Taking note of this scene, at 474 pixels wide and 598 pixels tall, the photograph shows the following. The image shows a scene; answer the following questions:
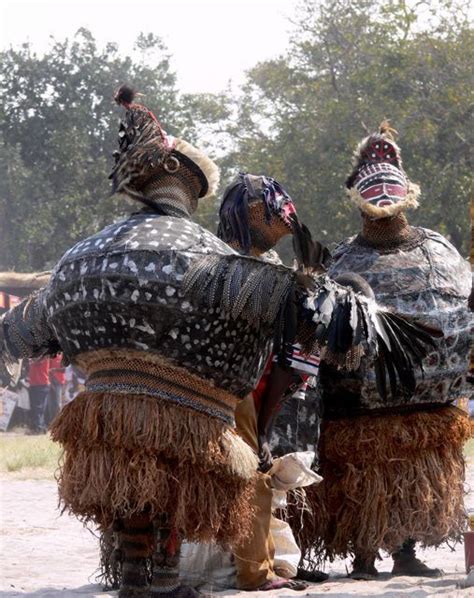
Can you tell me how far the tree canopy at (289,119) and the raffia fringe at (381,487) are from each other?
17.7 m

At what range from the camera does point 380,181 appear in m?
6.91

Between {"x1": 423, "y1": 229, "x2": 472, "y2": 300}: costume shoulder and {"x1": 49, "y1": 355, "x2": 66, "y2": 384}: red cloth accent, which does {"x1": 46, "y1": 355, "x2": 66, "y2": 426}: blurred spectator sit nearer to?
{"x1": 49, "y1": 355, "x2": 66, "y2": 384}: red cloth accent

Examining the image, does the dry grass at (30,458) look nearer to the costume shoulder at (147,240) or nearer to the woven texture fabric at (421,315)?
the woven texture fabric at (421,315)

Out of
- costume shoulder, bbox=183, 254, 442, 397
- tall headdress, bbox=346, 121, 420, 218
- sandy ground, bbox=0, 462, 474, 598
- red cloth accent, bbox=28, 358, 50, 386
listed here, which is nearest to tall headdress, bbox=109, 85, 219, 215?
costume shoulder, bbox=183, 254, 442, 397

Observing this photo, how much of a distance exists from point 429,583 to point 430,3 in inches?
911

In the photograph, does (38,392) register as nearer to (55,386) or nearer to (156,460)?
(55,386)

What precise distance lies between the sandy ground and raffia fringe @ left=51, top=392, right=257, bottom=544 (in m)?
1.26

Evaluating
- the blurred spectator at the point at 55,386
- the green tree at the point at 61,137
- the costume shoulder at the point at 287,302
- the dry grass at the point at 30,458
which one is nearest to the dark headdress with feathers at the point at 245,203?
the costume shoulder at the point at 287,302

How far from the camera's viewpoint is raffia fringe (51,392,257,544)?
15.3 feet

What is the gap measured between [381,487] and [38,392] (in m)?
15.0

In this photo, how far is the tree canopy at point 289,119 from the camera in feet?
82.6

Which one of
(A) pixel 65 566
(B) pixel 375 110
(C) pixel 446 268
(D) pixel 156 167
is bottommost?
(A) pixel 65 566

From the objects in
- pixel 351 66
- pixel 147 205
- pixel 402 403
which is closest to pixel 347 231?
pixel 351 66

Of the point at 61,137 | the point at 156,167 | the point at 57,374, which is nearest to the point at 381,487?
the point at 156,167
